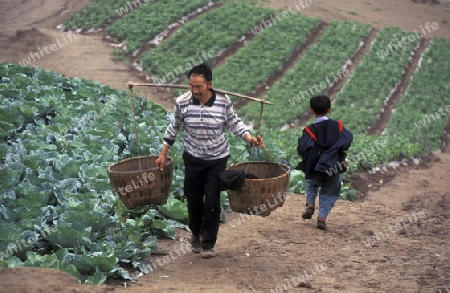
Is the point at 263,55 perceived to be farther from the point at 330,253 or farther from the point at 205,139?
the point at 205,139

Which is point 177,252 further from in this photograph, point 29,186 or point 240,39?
point 240,39

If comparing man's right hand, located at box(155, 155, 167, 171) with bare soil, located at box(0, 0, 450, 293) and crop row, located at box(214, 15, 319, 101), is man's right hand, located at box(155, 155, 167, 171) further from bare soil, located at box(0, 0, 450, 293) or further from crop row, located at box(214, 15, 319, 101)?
crop row, located at box(214, 15, 319, 101)

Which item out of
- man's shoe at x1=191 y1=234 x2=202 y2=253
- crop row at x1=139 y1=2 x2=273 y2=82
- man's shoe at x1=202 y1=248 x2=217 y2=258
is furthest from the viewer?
crop row at x1=139 y1=2 x2=273 y2=82

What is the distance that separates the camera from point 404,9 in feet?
115

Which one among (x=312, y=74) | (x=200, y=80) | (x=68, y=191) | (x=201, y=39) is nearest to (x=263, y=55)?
(x=312, y=74)

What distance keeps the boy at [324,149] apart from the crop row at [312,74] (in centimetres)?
1248

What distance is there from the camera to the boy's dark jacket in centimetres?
784

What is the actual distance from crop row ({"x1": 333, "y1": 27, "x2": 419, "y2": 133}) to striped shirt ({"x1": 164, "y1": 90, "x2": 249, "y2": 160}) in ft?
47.4

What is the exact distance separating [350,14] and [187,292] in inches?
1132

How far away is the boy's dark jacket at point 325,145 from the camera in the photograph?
784 centimetres

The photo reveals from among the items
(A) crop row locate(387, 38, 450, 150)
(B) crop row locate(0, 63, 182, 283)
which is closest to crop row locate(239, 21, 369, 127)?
(A) crop row locate(387, 38, 450, 150)

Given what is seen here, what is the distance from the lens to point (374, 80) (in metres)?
25.4

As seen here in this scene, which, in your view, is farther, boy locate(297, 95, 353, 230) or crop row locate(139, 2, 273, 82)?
crop row locate(139, 2, 273, 82)

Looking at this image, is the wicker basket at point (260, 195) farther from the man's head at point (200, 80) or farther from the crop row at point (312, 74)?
the crop row at point (312, 74)
